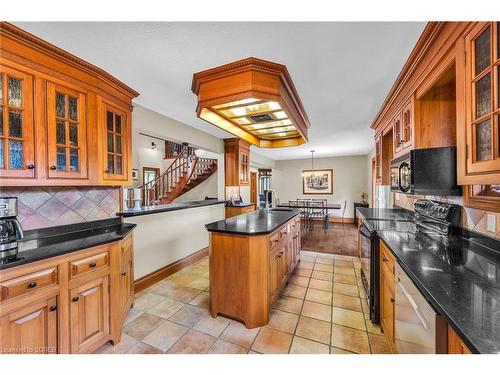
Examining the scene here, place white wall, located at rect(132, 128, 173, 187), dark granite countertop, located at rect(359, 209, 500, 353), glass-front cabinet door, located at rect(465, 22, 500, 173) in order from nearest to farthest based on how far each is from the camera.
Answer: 1. dark granite countertop, located at rect(359, 209, 500, 353)
2. glass-front cabinet door, located at rect(465, 22, 500, 173)
3. white wall, located at rect(132, 128, 173, 187)

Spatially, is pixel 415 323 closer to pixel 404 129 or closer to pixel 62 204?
pixel 404 129

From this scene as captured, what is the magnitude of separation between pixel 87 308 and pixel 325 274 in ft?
9.53

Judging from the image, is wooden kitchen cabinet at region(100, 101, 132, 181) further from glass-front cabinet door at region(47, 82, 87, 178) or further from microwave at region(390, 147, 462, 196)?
microwave at region(390, 147, 462, 196)

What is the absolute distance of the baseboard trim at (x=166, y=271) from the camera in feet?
8.90

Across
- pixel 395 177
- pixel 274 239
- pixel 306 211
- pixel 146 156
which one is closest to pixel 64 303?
pixel 274 239

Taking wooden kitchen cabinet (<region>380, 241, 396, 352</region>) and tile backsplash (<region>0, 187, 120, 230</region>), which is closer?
wooden kitchen cabinet (<region>380, 241, 396, 352</region>)

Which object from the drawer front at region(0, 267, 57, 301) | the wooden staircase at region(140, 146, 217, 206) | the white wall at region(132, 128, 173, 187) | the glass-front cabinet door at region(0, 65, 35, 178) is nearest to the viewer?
the drawer front at region(0, 267, 57, 301)

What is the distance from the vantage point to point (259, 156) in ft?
23.4

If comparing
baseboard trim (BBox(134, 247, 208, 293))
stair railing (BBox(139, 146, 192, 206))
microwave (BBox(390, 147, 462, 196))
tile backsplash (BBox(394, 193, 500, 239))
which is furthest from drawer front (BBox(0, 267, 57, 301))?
stair railing (BBox(139, 146, 192, 206))

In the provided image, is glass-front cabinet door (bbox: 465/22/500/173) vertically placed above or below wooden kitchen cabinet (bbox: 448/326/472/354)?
above

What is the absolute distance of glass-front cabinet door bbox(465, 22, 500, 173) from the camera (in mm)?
1027

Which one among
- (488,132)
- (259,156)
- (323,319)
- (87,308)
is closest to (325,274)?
(323,319)
